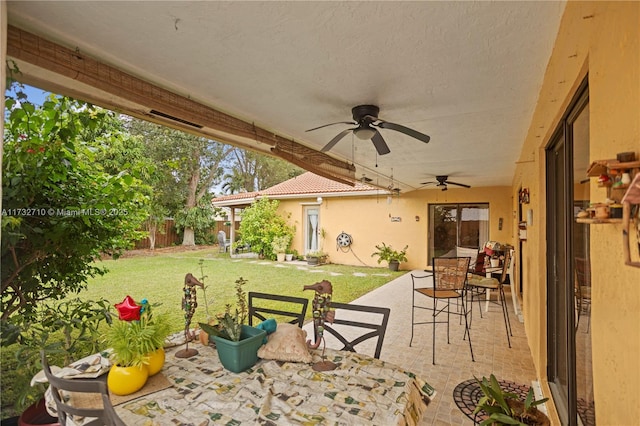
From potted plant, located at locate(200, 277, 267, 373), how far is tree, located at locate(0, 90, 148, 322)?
1.37 metres

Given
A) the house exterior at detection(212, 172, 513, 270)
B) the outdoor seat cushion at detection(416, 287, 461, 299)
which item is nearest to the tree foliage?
the house exterior at detection(212, 172, 513, 270)

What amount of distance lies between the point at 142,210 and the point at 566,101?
3.28m

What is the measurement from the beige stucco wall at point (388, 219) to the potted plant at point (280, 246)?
487mm

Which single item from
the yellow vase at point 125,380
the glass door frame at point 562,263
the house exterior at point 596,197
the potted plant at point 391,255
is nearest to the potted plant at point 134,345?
the yellow vase at point 125,380

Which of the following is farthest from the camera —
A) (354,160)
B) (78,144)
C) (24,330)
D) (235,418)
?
(354,160)

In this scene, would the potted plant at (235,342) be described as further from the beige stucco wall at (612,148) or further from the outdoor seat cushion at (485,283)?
the outdoor seat cushion at (485,283)

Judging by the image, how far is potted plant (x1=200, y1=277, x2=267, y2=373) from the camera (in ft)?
5.18

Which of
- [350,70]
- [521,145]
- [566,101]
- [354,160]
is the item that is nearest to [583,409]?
[566,101]

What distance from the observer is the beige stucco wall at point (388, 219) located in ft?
30.0

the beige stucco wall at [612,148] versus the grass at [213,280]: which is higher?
the beige stucco wall at [612,148]

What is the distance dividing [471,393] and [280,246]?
9067 millimetres

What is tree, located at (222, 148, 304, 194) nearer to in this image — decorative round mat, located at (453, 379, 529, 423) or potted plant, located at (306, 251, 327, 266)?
potted plant, located at (306, 251, 327, 266)

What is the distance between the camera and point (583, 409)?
1.66 m

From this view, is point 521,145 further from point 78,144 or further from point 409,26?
point 78,144
